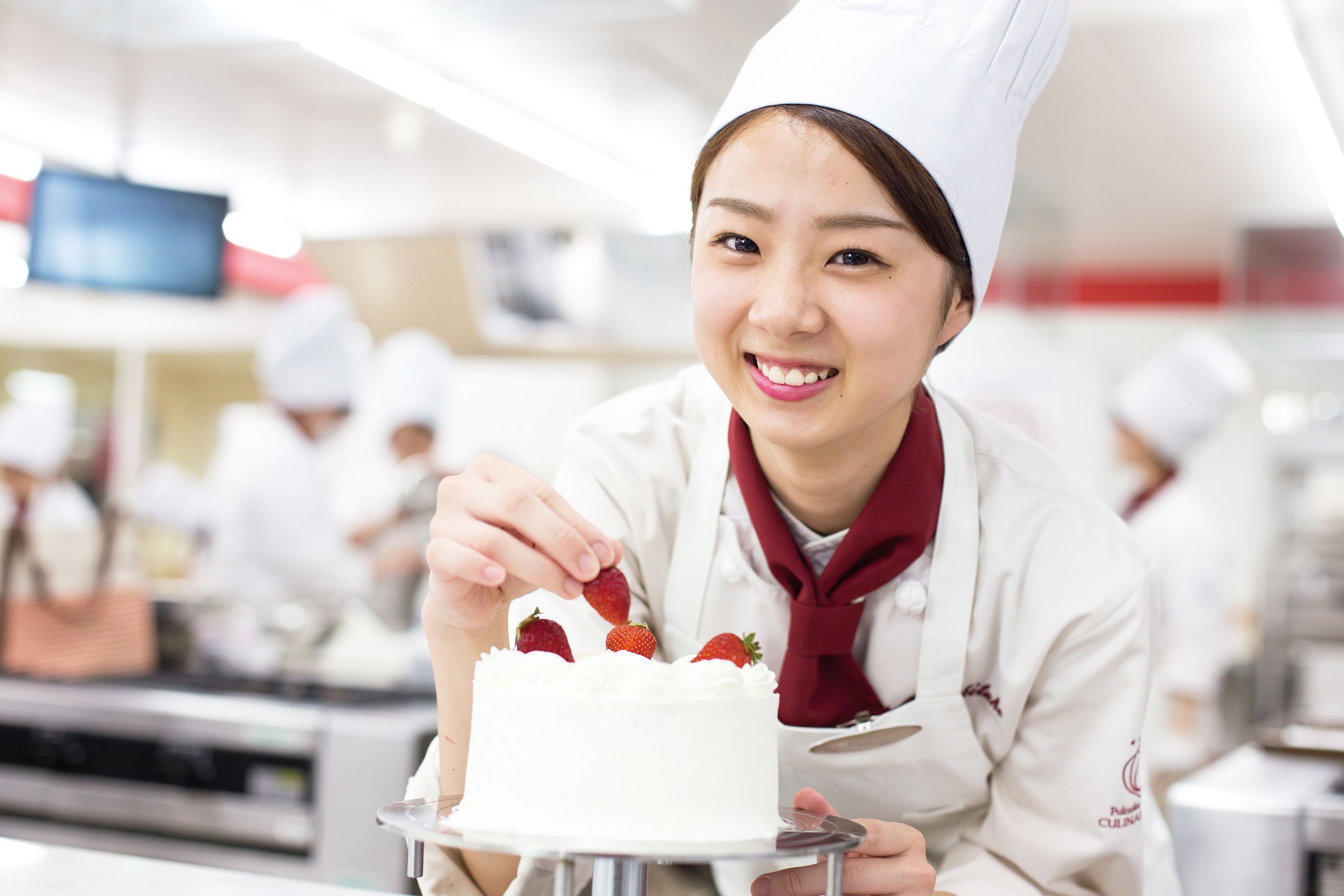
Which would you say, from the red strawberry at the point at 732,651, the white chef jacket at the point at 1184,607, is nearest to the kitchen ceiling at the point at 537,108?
the white chef jacket at the point at 1184,607

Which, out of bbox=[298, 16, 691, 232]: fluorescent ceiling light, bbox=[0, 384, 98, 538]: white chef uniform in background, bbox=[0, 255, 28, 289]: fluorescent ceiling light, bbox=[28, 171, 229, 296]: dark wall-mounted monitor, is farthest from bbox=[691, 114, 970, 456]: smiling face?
bbox=[0, 255, 28, 289]: fluorescent ceiling light

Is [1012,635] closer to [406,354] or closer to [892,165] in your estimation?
[892,165]

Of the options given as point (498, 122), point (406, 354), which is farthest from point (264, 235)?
point (498, 122)

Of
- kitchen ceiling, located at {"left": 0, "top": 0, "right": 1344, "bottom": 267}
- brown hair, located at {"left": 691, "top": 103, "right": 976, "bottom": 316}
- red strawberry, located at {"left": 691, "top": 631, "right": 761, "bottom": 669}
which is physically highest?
kitchen ceiling, located at {"left": 0, "top": 0, "right": 1344, "bottom": 267}

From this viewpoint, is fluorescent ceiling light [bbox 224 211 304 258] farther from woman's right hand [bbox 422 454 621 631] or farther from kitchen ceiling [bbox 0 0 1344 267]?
woman's right hand [bbox 422 454 621 631]

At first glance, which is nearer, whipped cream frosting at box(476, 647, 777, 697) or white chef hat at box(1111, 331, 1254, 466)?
whipped cream frosting at box(476, 647, 777, 697)

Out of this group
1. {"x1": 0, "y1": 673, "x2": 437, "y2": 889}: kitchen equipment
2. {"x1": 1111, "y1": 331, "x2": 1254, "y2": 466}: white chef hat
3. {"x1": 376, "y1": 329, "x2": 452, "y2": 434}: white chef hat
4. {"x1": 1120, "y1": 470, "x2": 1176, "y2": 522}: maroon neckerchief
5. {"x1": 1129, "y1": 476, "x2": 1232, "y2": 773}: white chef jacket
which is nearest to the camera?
{"x1": 0, "y1": 673, "x2": 437, "y2": 889}: kitchen equipment

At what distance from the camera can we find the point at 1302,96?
427 centimetres

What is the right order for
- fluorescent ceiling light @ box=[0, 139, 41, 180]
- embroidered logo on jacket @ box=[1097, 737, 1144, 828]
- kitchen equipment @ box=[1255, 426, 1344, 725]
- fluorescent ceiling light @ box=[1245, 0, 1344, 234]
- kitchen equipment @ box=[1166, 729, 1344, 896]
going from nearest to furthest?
embroidered logo on jacket @ box=[1097, 737, 1144, 828] < kitchen equipment @ box=[1166, 729, 1344, 896] < fluorescent ceiling light @ box=[1245, 0, 1344, 234] < fluorescent ceiling light @ box=[0, 139, 41, 180] < kitchen equipment @ box=[1255, 426, 1344, 725]

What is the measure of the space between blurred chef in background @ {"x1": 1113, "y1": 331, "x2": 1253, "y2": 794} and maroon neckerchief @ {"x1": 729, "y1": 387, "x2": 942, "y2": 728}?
3287mm

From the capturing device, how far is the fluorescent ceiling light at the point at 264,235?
6531mm

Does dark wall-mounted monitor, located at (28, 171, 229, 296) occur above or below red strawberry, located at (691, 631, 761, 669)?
above

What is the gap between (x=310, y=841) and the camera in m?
2.81

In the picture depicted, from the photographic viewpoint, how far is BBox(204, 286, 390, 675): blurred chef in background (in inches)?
186
